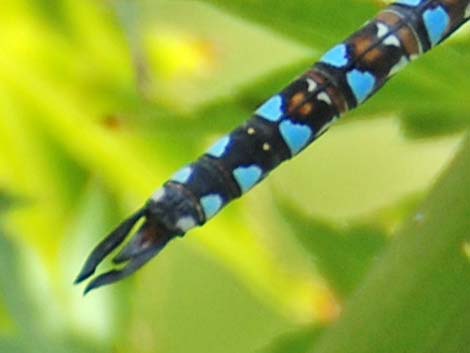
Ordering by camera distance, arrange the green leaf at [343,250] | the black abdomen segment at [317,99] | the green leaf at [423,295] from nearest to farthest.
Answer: the green leaf at [423,295], the black abdomen segment at [317,99], the green leaf at [343,250]

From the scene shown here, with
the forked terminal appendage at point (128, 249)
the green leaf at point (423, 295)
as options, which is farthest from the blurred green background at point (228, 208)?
the forked terminal appendage at point (128, 249)

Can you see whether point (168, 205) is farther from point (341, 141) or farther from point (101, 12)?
point (341, 141)

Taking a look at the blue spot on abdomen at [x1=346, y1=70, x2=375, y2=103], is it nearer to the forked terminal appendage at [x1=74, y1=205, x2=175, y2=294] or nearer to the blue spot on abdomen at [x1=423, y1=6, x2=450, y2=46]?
the blue spot on abdomen at [x1=423, y1=6, x2=450, y2=46]

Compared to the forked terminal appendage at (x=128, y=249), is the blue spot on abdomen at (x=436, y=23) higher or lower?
higher

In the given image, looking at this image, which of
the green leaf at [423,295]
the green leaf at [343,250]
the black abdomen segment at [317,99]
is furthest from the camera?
the green leaf at [343,250]

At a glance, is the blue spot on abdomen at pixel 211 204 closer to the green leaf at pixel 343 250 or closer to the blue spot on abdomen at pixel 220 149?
the blue spot on abdomen at pixel 220 149

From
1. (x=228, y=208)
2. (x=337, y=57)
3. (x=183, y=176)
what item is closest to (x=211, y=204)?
(x=183, y=176)
